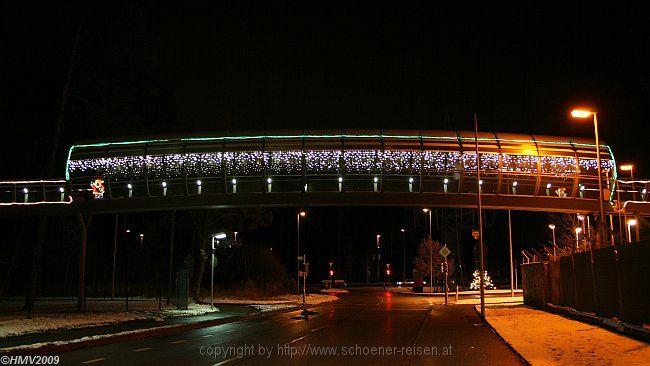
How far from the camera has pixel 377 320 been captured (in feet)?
93.7

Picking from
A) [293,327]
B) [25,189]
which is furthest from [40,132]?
[293,327]

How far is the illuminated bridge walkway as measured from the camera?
36.3 m

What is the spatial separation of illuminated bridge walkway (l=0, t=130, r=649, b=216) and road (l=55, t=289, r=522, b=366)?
1249 cm

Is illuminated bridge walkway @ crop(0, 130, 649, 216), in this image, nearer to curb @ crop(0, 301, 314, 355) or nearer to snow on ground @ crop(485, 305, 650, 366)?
curb @ crop(0, 301, 314, 355)

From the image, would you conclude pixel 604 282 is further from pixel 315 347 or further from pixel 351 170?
pixel 351 170

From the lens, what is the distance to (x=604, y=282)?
797 inches

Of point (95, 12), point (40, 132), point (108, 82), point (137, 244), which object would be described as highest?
point (95, 12)

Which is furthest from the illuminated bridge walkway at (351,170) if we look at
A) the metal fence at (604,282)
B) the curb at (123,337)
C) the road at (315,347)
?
the road at (315,347)

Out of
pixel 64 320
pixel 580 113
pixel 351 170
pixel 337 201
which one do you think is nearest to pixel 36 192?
pixel 64 320

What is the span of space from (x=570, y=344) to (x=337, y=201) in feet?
70.4

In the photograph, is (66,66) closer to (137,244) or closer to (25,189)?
(25,189)

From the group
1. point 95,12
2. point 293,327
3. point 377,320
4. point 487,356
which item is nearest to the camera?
point 487,356

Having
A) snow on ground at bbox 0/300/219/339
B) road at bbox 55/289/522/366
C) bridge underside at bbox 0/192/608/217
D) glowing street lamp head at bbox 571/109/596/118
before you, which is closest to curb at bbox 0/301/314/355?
road at bbox 55/289/522/366

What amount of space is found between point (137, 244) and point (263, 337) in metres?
58.8
